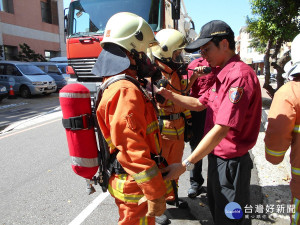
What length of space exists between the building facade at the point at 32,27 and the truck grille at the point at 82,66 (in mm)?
14496

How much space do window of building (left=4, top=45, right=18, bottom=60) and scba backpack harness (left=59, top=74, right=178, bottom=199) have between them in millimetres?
20447

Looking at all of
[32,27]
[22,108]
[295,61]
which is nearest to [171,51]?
[295,61]

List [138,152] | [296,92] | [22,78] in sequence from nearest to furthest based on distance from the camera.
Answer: [138,152], [296,92], [22,78]

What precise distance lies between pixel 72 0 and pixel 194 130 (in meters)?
5.21

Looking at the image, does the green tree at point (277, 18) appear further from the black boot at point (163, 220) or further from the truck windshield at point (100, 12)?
the black boot at point (163, 220)

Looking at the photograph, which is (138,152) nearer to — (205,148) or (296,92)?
(205,148)

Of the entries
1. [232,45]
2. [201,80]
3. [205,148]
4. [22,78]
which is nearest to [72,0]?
[201,80]

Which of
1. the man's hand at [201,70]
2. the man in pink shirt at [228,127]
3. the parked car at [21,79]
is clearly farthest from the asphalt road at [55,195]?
the parked car at [21,79]

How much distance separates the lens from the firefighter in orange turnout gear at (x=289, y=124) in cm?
150

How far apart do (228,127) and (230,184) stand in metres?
0.48

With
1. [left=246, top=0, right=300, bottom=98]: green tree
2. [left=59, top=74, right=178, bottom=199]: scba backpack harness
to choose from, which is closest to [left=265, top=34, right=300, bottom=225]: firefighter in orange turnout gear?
[left=59, top=74, right=178, bottom=199]: scba backpack harness

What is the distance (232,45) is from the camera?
181 centimetres

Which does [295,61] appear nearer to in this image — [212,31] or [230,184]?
[212,31]

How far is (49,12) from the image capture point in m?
23.3
